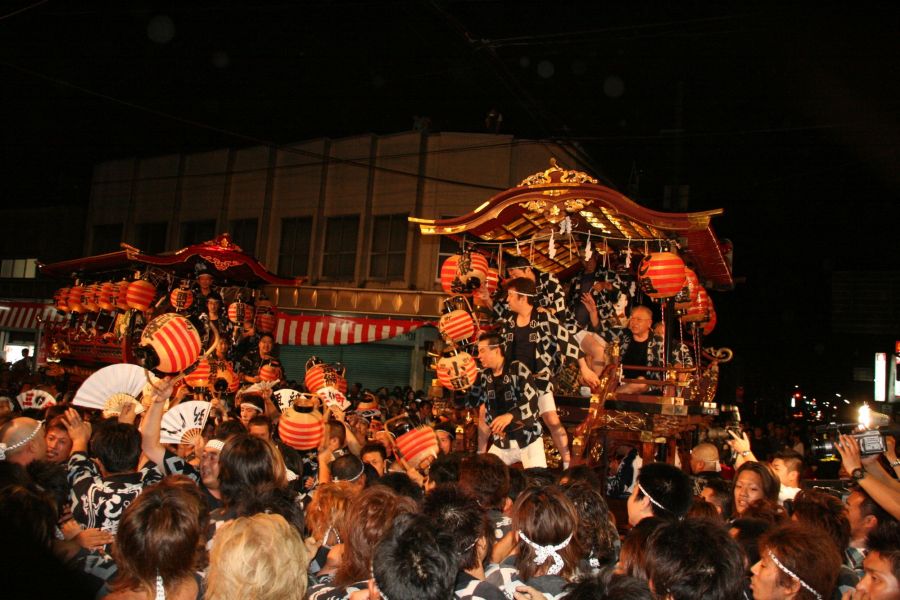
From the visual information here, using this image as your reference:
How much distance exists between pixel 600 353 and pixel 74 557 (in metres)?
6.86

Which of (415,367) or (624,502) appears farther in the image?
(415,367)

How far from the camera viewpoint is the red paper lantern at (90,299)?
1778 cm

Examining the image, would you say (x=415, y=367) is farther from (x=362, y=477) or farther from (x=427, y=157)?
(x=362, y=477)

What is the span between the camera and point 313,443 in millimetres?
7004

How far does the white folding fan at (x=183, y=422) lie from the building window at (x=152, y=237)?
21865 mm

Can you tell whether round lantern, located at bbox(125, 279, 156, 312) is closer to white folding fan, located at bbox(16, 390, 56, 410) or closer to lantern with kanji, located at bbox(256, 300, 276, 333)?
lantern with kanji, located at bbox(256, 300, 276, 333)

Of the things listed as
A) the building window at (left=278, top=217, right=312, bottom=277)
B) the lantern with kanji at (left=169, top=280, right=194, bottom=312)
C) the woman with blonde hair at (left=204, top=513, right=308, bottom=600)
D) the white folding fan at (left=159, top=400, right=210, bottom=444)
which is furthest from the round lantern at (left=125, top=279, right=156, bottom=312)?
the woman with blonde hair at (left=204, top=513, right=308, bottom=600)

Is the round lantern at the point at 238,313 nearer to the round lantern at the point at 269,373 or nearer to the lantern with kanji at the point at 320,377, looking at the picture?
the round lantern at the point at 269,373

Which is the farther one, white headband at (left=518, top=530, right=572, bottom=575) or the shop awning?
the shop awning

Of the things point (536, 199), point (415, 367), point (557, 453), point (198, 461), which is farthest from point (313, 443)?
point (415, 367)

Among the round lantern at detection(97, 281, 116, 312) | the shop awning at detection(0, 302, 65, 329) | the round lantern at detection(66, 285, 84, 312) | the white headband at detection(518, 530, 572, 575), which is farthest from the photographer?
the shop awning at detection(0, 302, 65, 329)

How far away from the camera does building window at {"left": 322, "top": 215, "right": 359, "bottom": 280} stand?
22484 mm

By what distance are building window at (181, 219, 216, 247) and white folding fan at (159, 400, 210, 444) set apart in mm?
20412

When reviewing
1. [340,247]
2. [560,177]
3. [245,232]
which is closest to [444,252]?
[340,247]
